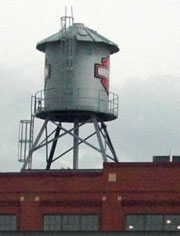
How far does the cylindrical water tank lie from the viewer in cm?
8762

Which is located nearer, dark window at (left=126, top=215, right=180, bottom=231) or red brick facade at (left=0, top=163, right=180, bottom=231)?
dark window at (left=126, top=215, right=180, bottom=231)

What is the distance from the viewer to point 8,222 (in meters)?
83.3

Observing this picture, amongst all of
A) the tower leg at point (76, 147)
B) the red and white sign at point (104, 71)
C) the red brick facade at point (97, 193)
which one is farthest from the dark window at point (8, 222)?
the red and white sign at point (104, 71)

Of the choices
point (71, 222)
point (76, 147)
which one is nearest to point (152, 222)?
point (71, 222)

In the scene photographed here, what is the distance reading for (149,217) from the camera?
81.2 meters

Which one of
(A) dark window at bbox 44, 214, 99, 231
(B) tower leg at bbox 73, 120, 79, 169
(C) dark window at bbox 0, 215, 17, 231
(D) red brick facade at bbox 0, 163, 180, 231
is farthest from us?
(B) tower leg at bbox 73, 120, 79, 169

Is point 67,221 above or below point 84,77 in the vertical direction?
below

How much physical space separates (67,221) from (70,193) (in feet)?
6.44

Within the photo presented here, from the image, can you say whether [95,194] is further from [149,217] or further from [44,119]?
[44,119]

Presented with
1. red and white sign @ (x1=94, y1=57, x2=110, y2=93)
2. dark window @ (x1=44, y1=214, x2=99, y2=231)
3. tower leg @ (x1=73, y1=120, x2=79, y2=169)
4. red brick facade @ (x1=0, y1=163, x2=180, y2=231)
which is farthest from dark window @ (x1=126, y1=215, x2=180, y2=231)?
red and white sign @ (x1=94, y1=57, x2=110, y2=93)

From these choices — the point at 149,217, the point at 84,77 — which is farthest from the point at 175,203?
the point at 84,77

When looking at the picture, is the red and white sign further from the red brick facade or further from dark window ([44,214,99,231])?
dark window ([44,214,99,231])

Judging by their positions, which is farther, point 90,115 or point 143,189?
point 90,115

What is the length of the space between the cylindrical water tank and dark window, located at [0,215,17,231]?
8953 millimetres
